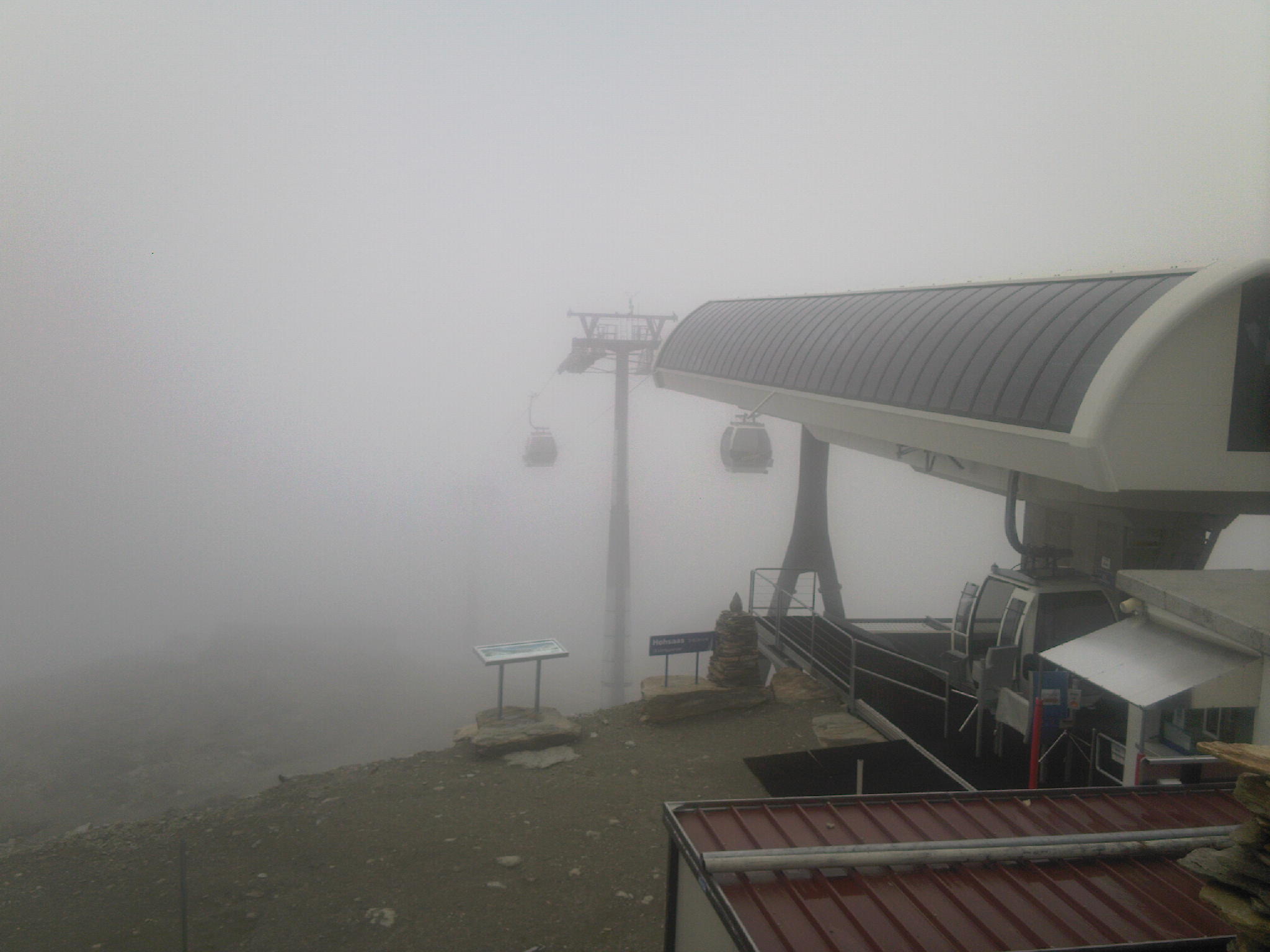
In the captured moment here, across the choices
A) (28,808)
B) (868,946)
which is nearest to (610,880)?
(868,946)

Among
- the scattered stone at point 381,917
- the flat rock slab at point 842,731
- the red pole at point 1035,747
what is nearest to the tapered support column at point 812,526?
the flat rock slab at point 842,731

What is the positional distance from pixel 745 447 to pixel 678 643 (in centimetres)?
925

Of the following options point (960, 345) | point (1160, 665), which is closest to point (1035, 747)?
point (1160, 665)

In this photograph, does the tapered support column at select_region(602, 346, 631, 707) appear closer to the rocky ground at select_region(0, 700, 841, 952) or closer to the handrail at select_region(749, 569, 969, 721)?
the handrail at select_region(749, 569, 969, 721)

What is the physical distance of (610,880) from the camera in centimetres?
718

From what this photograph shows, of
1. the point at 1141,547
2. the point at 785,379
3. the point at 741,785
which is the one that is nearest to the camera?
the point at 741,785

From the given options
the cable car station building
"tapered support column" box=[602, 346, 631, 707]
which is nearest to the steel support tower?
"tapered support column" box=[602, 346, 631, 707]

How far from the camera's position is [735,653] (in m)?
11.9

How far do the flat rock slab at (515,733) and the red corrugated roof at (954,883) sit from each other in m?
6.14

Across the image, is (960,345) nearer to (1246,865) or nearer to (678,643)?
(678,643)

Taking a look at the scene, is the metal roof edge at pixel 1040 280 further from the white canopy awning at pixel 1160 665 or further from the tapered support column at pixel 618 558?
the tapered support column at pixel 618 558

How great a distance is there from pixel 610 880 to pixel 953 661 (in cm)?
539

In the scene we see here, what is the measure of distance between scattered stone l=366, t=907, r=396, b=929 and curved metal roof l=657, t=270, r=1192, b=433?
690cm

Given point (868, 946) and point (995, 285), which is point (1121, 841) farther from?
point (995, 285)
